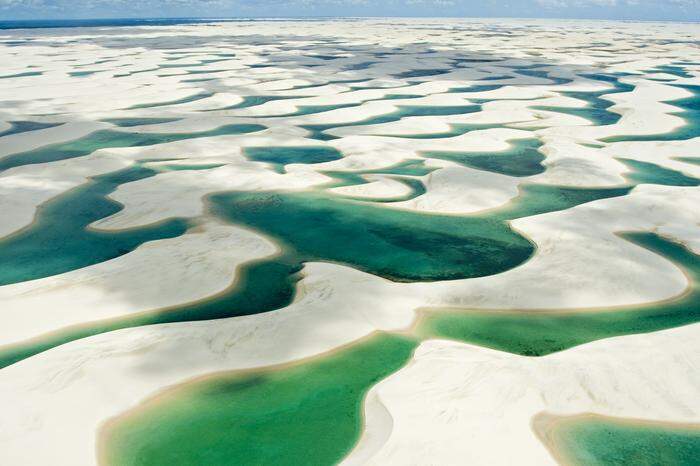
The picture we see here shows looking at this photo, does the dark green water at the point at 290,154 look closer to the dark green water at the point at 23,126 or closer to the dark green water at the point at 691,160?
the dark green water at the point at 23,126

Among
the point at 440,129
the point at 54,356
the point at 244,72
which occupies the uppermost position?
the point at 54,356

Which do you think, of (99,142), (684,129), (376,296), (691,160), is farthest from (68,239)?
(684,129)

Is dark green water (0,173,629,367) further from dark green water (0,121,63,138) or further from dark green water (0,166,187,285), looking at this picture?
dark green water (0,121,63,138)

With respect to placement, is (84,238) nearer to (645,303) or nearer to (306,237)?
(306,237)

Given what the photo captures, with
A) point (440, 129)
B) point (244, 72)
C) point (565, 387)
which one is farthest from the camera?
point (244, 72)

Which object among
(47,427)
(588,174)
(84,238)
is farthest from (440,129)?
(47,427)

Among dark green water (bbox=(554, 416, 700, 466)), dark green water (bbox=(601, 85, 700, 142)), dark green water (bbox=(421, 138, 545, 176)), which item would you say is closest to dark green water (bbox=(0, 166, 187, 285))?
dark green water (bbox=(554, 416, 700, 466))
